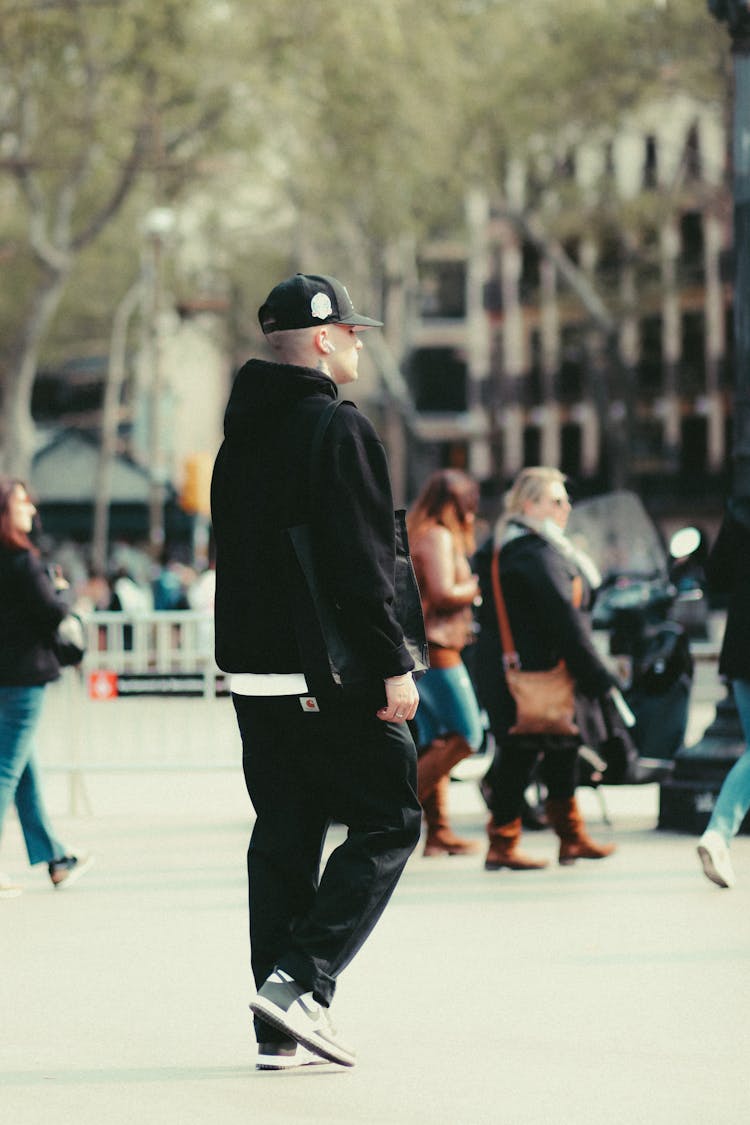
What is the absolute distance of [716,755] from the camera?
1039 cm

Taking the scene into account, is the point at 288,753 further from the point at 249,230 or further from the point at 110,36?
the point at 249,230

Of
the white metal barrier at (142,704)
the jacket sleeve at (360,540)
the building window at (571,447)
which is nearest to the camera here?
the jacket sleeve at (360,540)

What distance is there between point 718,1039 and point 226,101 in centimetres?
2524

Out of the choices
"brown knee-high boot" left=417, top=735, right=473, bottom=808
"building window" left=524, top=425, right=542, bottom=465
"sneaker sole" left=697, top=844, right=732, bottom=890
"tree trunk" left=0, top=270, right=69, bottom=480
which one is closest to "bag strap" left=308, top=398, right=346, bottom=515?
"sneaker sole" left=697, top=844, right=732, bottom=890

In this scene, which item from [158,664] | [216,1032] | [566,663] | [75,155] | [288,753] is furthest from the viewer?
[75,155]

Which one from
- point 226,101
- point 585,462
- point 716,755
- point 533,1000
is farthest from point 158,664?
point 585,462

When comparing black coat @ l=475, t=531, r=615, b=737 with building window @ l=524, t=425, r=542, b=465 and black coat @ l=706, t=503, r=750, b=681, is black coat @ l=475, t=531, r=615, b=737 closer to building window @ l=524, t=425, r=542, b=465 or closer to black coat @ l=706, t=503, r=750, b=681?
black coat @ l=706, t=503, r=750, b=681

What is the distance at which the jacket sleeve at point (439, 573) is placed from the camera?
9.75m

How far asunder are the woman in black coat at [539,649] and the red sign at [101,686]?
11.2ft

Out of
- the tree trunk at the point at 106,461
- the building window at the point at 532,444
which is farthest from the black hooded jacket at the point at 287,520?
the building window at the point at 532,444

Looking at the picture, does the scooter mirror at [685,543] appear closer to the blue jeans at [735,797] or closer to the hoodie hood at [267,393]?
the blue jeans at [735,797]

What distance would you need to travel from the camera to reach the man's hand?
538cm

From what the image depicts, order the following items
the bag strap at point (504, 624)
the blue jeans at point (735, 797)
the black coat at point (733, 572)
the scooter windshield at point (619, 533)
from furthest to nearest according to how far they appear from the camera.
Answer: the scooter windshield at point (619, 533) < the bag strap at point (504, 624) < the black coat at point (733, 572) < the blue jeans at point (735, 797)

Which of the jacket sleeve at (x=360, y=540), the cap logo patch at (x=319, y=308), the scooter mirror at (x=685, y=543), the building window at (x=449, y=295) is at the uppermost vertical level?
the building window at (x=449, y=295)
